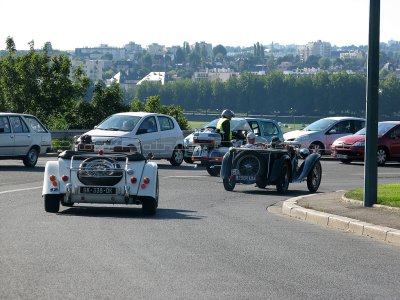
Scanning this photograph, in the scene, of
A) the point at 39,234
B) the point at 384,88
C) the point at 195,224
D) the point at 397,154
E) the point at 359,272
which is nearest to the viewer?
the point at 359,272

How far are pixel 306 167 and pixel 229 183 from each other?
1666 millimetres

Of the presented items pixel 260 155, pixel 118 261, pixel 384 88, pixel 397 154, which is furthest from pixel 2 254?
pixel 384 88

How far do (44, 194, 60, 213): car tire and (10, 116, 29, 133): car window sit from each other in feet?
45.7

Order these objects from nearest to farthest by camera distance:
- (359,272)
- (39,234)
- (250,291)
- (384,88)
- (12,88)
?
1. (250,291)
2. (359,272)
3. (39,234)
4. (12,88)
5. (384,88)

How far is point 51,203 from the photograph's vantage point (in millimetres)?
18047

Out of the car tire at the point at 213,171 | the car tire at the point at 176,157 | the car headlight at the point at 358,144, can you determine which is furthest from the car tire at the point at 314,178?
the car headlight at the point at 358,144

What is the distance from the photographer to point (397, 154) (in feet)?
125

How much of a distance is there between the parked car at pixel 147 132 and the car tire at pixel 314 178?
7.48m

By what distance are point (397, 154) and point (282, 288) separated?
2791 cm

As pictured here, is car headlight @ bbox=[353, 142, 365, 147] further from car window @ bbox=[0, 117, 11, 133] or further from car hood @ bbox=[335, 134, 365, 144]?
car window @ bbox=[0, 117, 11, 133]

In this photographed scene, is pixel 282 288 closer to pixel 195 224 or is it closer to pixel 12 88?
pixel 195 224

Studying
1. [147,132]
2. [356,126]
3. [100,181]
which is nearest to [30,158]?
[147,132]

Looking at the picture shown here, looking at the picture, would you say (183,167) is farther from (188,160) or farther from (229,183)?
(229,183)

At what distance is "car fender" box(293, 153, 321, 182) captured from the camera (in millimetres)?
24484
